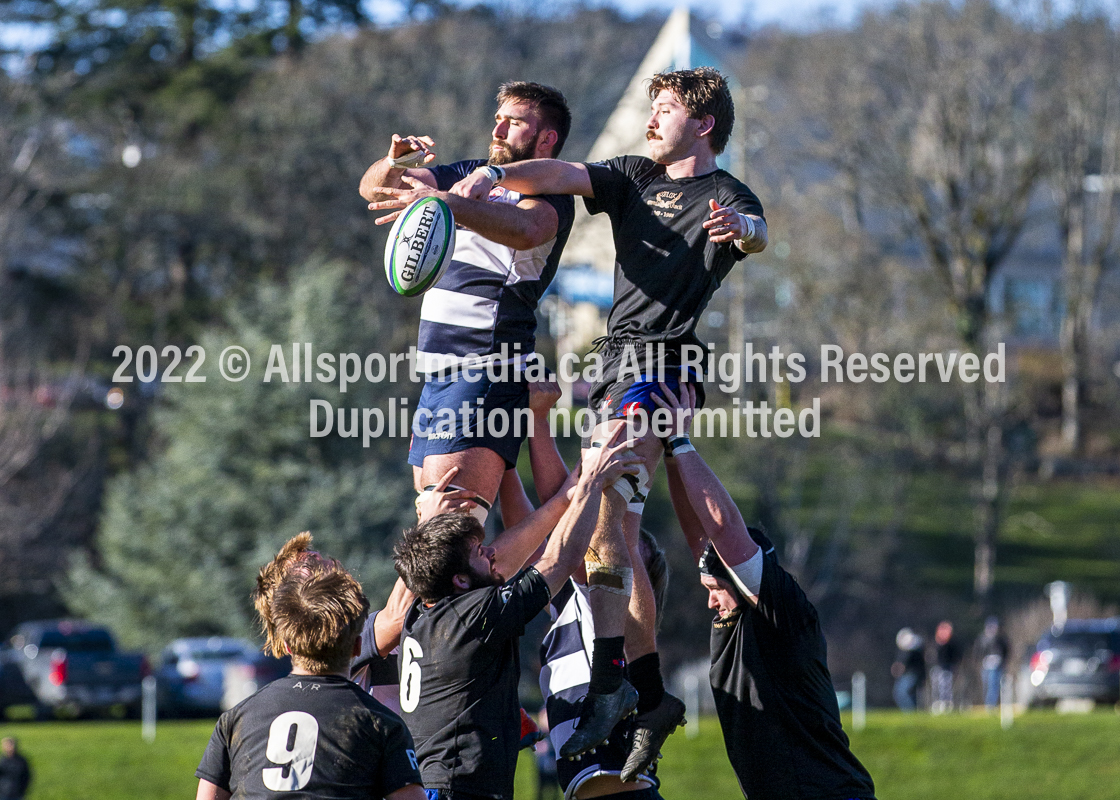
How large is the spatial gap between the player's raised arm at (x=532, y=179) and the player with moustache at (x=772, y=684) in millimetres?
1490

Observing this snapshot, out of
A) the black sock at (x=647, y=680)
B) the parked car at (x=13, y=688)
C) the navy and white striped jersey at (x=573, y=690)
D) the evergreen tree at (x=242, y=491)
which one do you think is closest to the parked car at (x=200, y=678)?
the parked car at (x=13, y=688)

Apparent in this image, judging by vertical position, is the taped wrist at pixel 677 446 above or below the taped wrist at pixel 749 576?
above

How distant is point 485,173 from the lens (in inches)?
204

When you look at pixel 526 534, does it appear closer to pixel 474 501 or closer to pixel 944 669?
pixel 474 501

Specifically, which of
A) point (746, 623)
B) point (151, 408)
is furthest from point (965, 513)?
point (746, 623)

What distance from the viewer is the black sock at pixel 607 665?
5086 millimetres

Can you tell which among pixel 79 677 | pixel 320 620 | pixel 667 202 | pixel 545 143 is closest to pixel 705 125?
pixel 667 202

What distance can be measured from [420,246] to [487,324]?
87 centimetres

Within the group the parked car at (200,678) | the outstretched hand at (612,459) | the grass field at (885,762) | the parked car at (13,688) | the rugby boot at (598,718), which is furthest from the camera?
the parked car at (13,688)

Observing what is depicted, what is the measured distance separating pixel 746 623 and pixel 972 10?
34901 mm

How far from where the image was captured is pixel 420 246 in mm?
4828

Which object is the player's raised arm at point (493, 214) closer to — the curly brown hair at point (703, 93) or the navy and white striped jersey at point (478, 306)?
the navy and white striped jersey at point (478, 306)

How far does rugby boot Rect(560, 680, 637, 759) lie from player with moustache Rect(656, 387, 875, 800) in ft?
1.22

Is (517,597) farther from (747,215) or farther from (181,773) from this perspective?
(181,773)
